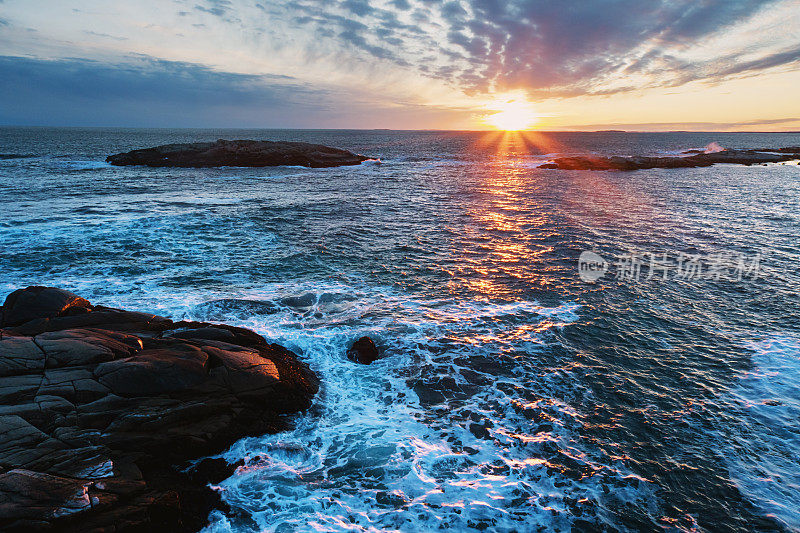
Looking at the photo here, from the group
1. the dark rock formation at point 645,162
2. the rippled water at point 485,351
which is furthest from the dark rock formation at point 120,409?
the dark rock formation at point 645,162

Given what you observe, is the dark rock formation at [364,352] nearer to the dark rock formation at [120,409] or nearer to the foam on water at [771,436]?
the dark rock formation at [120,409]

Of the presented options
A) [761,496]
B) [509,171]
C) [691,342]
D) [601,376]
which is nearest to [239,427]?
[601,376]

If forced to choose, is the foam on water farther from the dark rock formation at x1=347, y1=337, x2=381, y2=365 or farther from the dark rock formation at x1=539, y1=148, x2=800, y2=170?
the dark rock formation at x1=539, y1=148, x2=800, y2=170

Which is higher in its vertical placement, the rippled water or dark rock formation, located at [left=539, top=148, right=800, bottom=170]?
dark rock formation, located at [left=539, top=148, right=800, bottom=170]

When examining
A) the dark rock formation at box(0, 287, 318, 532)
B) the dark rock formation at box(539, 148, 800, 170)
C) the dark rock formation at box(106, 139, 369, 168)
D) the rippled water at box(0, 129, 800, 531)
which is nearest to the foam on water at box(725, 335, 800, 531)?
the rippled water at box(0, 129, 800, 531)

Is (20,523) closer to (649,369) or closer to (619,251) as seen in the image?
(649,369)

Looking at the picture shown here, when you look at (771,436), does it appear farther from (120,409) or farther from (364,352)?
(120,409)

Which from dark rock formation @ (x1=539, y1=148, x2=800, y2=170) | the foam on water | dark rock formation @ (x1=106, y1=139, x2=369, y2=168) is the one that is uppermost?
dark rock formation @ (x1=539, y1=148, x2=800, y2=170)

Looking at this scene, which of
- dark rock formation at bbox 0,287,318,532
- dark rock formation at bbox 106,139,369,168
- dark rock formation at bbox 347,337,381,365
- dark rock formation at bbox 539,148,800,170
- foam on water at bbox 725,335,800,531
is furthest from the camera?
dark rock formation at bbox 539,148,800,170
